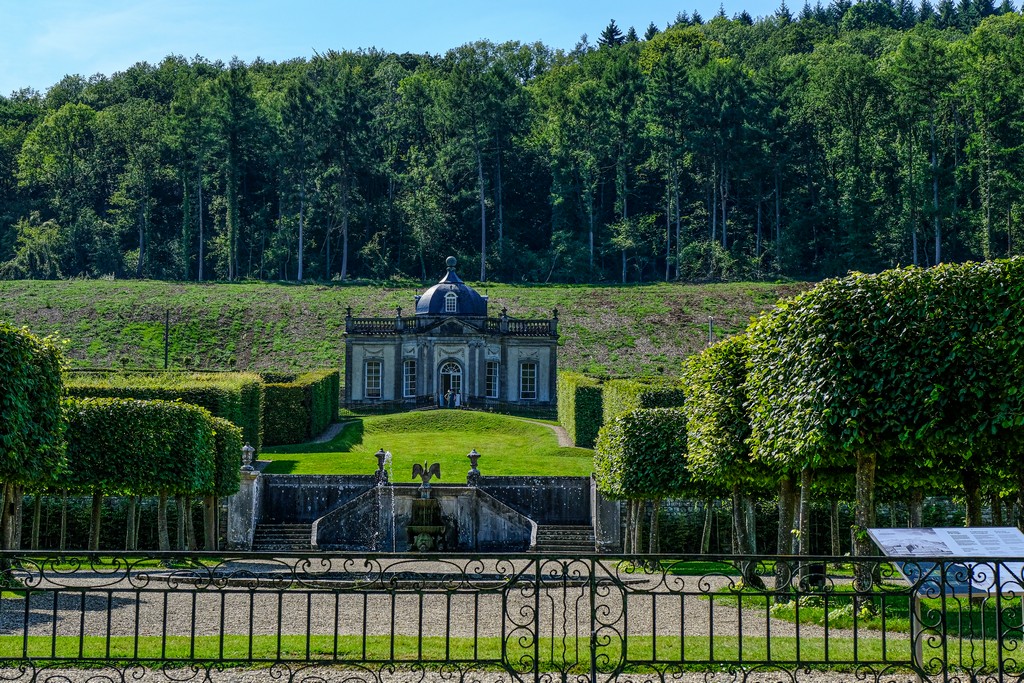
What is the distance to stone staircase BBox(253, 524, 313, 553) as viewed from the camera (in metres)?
30.5

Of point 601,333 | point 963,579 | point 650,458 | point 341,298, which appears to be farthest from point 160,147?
point 963,579

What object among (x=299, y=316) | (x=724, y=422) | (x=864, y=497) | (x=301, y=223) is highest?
(x=301, y=223)

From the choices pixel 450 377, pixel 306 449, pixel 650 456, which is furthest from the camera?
pixel 450 377

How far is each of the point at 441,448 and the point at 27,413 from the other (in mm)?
21261

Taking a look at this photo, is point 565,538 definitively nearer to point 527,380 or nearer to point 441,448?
point 441,448

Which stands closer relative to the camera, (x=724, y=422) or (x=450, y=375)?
(x=724, y=422)

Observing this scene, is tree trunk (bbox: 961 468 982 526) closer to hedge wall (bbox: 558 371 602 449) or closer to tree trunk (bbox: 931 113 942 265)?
hedge wall (bbox: 558 371 602 449)

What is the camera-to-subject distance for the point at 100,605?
17484mm

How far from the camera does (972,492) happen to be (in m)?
19.4

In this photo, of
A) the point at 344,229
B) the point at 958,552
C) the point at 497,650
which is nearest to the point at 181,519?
the point at 497,650

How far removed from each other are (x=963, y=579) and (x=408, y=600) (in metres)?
9.55

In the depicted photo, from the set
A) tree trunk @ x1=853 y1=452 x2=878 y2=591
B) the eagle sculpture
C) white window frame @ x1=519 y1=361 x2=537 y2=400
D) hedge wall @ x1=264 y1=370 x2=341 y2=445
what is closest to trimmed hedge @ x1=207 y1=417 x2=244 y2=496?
the eagle sculpture

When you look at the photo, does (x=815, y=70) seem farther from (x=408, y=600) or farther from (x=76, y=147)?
(x=408, y=600)

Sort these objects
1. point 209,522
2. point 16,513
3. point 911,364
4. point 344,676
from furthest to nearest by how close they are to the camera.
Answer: point 209,522 → point 16,513 → point 911,364 → point 344,676
